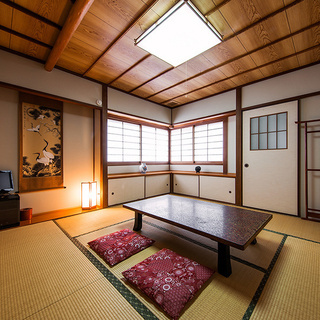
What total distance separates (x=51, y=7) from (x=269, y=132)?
4167 millimetres

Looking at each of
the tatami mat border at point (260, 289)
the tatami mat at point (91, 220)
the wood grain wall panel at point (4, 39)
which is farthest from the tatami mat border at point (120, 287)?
the wood grain wall panel at point (4, 39)

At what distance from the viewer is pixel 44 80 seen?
3.01 m

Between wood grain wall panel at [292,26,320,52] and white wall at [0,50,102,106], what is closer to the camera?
wood grain wall panel at [292,26,320,52]

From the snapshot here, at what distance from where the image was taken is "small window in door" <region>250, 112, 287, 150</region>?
3414 millimetres

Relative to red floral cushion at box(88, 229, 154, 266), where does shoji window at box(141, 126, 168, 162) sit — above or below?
above

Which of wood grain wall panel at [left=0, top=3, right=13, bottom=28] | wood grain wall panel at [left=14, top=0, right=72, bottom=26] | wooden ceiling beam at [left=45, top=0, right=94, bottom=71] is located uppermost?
wood grain wall panel at [left=14, top=0, right=72, bottom=26]

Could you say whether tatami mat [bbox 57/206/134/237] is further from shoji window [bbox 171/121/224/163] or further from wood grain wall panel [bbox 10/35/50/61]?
wood grain wall panel [bbox 10/35/50/61]

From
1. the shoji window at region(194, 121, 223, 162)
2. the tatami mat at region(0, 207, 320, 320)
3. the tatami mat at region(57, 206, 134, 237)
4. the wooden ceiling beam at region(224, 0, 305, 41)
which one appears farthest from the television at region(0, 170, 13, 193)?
the shoji window at region(194, 121, 223, 162)

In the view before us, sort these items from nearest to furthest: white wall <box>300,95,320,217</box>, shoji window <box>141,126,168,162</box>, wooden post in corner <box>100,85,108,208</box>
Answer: white wall <box>300,95,320,217</box> → wooden post in corner <box>100,85,108,208</box> → shoji window <box>141,126,168,162</box>

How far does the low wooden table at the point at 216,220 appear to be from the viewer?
1.57 m

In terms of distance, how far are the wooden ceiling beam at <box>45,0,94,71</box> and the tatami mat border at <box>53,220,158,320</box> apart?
2.72 meters

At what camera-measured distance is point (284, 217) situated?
3.20 meters

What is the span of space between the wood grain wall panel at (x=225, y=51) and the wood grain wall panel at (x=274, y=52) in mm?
307

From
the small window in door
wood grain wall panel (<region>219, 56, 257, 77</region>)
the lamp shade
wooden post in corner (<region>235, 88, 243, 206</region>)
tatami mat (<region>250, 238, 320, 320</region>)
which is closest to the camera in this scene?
tatami mat (<region>250, 238, 320, 320</region>)
